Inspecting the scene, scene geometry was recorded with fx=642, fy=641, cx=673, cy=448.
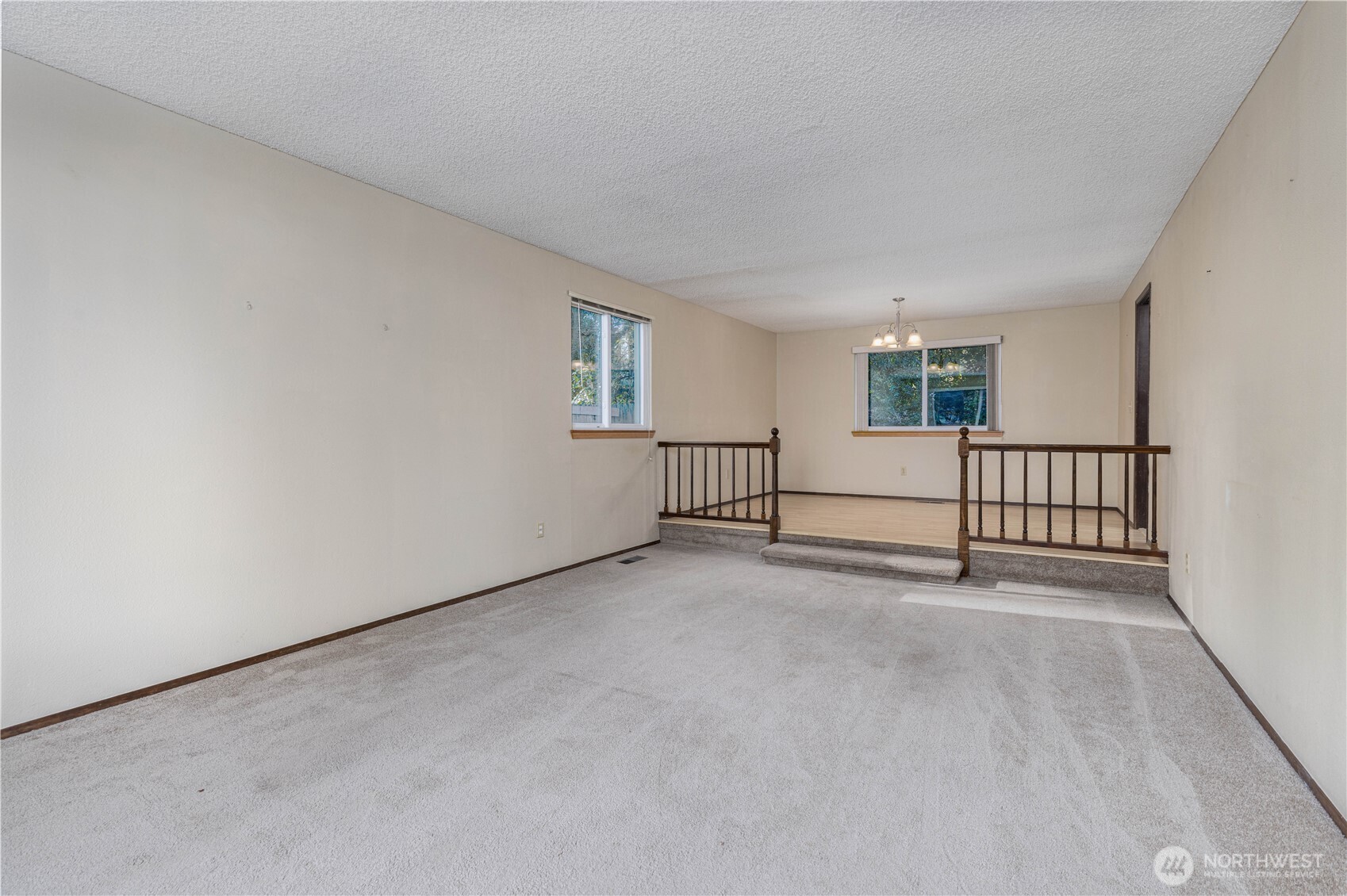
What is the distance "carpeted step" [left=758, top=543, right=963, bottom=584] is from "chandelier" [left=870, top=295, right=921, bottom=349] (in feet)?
7.71

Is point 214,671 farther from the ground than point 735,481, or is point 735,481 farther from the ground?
point 735,481

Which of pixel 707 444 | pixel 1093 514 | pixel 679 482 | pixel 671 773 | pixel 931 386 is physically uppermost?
pixel 931 386

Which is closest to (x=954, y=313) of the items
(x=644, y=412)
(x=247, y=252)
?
(x=644, y=412)

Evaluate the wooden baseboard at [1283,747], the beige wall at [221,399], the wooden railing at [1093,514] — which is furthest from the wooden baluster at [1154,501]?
the beige wall at [221,399]

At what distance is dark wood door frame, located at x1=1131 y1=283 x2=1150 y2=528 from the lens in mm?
4863

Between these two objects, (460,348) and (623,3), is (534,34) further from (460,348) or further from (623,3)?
(460,348)

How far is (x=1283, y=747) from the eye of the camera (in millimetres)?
2045

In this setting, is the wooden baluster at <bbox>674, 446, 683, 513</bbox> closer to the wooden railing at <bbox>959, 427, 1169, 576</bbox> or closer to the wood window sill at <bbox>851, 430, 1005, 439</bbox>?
the wooden railing at <bbox>959, 427, 1169, 576</bbox>

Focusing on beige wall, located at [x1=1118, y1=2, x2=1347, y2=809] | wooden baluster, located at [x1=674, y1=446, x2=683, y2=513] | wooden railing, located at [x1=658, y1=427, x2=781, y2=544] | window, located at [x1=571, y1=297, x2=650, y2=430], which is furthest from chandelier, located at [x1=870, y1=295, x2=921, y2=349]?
beige wall, located at [x1=1118, y1=2, x2=1347, y2=809]

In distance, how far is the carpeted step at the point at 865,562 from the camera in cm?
443

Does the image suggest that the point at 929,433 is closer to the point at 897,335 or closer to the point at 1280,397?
the point at 897,335

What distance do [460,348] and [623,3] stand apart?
242cm

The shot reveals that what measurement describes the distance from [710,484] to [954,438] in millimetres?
2847

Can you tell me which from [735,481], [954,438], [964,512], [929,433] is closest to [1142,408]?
[964,512]
